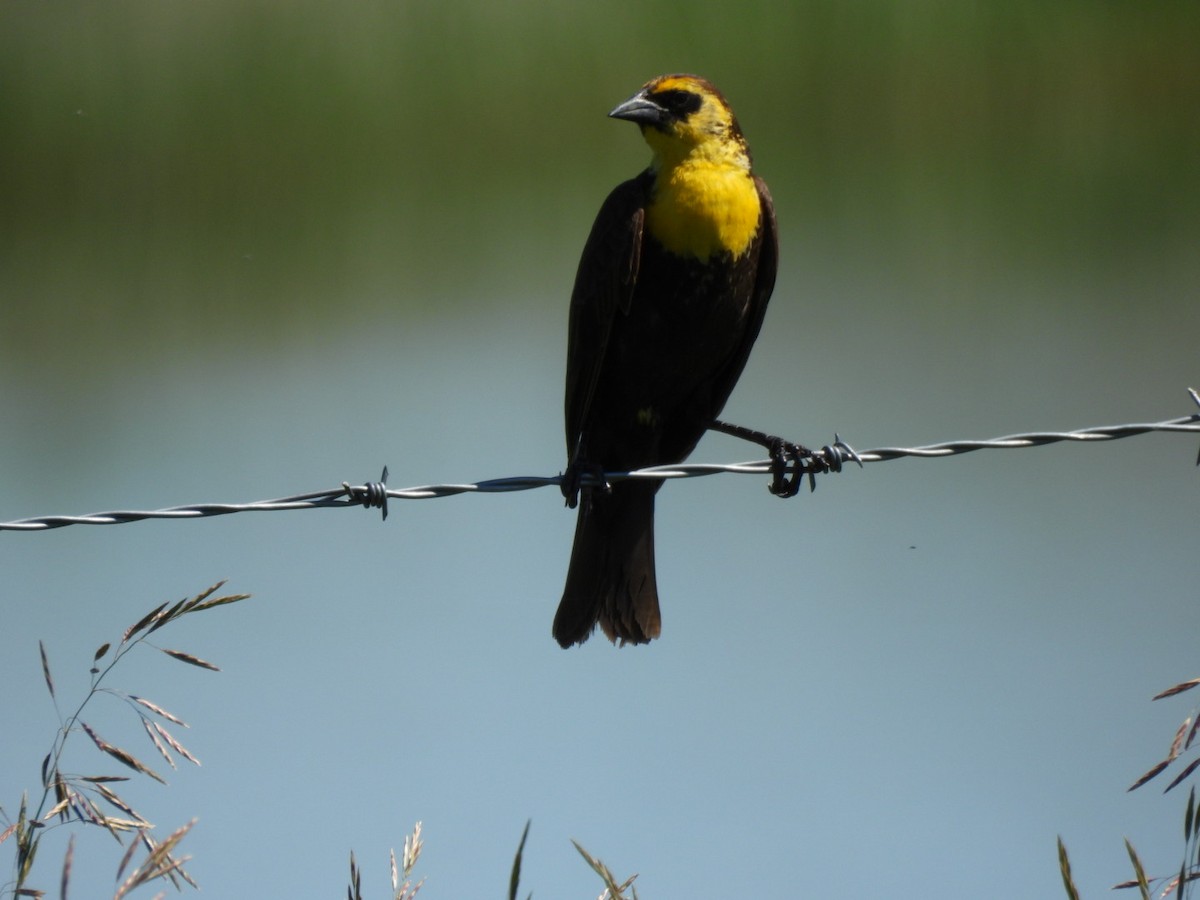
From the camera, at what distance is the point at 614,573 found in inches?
123

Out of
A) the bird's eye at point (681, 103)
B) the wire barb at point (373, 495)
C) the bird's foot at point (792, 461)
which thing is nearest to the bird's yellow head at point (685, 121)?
the bird's eye at point (681, 103)

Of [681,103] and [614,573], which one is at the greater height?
[681,103]

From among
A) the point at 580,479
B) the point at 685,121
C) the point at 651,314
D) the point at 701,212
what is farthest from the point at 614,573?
the point at 685,121

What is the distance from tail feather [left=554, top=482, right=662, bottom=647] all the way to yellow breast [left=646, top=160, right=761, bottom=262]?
607 mm

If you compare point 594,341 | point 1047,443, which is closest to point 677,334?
point 594,341

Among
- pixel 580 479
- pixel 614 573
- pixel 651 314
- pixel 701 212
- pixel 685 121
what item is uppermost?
pixel 685 121

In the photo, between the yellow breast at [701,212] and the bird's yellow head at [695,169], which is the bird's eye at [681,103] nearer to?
the bird's yellow head at [695,169]

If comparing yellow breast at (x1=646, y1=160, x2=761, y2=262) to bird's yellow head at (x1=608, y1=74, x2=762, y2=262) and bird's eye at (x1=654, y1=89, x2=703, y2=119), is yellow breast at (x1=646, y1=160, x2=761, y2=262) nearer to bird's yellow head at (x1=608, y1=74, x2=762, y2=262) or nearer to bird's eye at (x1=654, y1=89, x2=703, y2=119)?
bird's yellow head at (x1=608, y1=74, x2=762, y2=262)

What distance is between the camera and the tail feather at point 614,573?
3070mm

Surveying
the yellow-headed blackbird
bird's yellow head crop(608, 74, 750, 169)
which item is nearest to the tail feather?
the yellow-headed blackbird

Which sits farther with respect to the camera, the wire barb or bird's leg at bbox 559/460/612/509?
bird's leg at bbox 559/460/612/509

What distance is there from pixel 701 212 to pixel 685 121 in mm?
249

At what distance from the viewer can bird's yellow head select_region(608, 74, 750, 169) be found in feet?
9.73

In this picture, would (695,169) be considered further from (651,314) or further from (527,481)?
(527,481)
